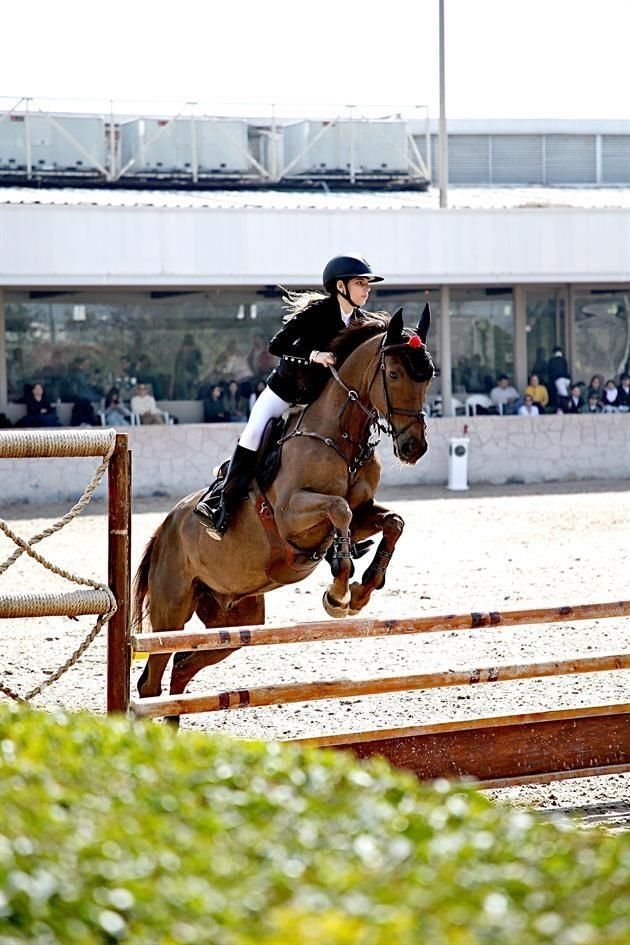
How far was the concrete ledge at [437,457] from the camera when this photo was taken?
63.0 ft

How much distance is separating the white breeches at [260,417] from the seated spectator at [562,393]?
645 inches

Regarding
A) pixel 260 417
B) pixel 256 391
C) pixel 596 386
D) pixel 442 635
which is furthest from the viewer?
pixel 596 386

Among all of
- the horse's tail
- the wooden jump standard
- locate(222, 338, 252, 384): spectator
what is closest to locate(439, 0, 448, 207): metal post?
locate(222, 338, 252, 384): spectator

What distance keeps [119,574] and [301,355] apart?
2.28 m

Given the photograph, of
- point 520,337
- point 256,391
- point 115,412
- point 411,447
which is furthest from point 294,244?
point 411,447

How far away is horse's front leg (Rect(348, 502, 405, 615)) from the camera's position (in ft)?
22.5

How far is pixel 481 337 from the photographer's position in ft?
83.1

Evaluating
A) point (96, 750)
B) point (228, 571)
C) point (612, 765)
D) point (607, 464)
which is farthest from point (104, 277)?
point (96, 750)

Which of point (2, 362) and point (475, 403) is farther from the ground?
point (2, 362)

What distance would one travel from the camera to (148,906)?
211 cm

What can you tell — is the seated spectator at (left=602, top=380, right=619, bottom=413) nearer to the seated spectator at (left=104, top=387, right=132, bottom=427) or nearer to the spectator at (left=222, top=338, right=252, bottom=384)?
the spectator at (left=222, top=338, right=252, bottom=384)

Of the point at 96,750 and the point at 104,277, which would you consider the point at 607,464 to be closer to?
the point at 104,277

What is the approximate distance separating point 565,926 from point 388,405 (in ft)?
15.8

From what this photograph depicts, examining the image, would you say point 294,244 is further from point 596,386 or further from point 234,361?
point 596,386
